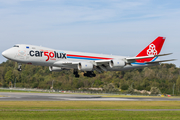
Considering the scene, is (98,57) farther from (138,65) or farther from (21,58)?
(21,58)

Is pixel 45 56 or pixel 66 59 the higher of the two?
pixel 45 56

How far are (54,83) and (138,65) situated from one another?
79.8 metres

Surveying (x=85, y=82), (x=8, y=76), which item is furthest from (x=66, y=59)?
(x=8, y=76)

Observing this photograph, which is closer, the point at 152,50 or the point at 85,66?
the point at 85,66

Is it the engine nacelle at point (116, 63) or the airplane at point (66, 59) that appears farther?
the engine nacelle at point (116, 63)

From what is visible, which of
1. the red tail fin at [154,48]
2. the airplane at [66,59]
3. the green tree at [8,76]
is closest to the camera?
the airplane at [66,59]

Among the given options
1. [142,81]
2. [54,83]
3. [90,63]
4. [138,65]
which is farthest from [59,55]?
[142,81]

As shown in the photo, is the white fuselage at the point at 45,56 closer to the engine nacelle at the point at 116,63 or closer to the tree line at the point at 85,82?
the engine nacelle at the point at 116,63

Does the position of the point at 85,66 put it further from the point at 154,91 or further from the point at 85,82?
the point at 85,82

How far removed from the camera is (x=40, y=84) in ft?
478

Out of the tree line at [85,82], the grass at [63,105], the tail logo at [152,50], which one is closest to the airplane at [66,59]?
the tail logo at [152,50]

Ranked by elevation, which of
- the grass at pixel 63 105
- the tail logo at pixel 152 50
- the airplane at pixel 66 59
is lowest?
the grass at pixel 63 105

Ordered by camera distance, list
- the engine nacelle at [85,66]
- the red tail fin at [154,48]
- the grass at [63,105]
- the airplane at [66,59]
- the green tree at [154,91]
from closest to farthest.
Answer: the grass at [63,105]
the airplane at [66,59]
the engine nacelle at [85,66]
the red tail fin at [154,48]
the green tree at [154,91]

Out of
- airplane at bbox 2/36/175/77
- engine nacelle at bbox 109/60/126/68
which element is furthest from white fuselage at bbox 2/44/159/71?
engine nacelle at bbox 109/60/126/68
